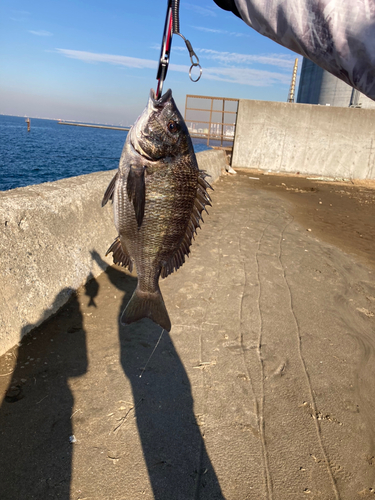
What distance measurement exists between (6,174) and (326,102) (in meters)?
26.0

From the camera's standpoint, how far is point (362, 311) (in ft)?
14.5

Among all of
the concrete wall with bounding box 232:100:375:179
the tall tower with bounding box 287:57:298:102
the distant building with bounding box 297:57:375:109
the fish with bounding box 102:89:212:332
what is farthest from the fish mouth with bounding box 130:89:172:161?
the tall tower with bounding box 287:57:298:102

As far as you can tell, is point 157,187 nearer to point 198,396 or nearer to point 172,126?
point 172,126

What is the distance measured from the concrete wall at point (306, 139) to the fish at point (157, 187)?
618 inches

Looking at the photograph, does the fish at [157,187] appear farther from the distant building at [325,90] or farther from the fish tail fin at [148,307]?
the distant building at [325,90]

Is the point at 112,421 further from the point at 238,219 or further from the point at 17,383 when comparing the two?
the point at 238,219

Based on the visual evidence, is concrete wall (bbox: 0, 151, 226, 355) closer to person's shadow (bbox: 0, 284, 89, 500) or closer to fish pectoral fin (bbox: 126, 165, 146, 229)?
person's shadow (bbox: 0, 284, 89, 500)

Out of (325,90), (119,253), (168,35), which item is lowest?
(119,253)

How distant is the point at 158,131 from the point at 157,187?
1.14 feet

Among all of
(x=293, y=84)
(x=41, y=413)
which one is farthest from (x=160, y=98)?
(x=293, y=84)

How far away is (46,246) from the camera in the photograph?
11.8 ft

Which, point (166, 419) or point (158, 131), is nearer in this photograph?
point (158, 131)

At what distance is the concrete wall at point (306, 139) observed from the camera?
52.7 feet

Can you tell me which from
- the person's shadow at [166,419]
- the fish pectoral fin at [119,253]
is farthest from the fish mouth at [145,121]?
the person's shadow at [166,419]
